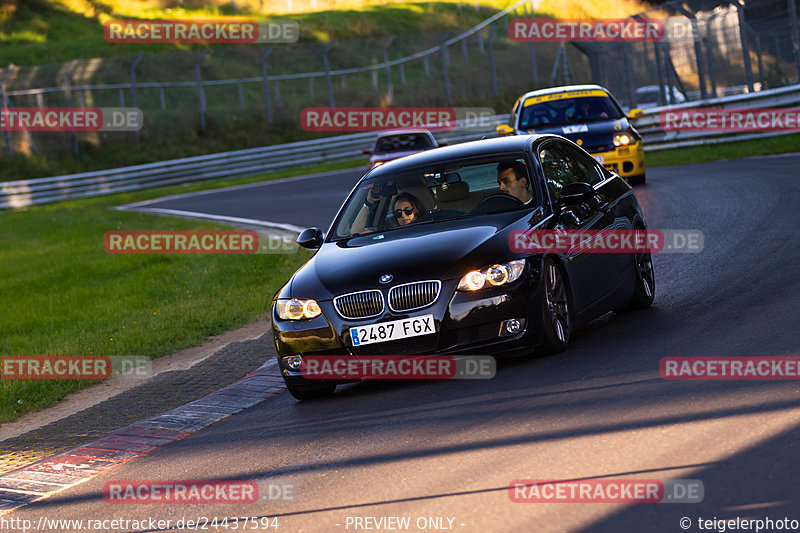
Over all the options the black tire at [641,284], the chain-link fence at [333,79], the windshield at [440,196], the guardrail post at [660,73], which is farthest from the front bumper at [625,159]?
the windshield at [440,196]

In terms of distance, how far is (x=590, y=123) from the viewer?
18719 mm

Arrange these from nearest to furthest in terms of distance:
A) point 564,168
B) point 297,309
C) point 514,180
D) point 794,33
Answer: point 297,309 → point 514,180 → point 564,168 → point 794,33

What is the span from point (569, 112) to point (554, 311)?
39.5ft

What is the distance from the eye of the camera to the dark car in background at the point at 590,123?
18.2m

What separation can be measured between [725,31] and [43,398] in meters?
19.1

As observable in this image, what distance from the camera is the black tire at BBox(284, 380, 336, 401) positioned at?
298 inches

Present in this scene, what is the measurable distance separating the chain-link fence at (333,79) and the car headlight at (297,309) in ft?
64.8

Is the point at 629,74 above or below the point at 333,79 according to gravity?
below

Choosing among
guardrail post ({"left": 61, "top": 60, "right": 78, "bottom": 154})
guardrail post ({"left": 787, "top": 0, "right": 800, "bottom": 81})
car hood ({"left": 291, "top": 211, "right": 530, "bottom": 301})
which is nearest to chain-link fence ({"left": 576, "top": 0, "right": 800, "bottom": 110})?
guardrail post ({"left": 787, "top": 0, "right": 800, "bottom": 81})

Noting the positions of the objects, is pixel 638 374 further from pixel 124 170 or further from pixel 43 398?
pixel 124 170

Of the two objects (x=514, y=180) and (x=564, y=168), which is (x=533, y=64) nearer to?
(x=564, y=168)

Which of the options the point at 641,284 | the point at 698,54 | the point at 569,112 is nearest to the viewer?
the point at 641,284

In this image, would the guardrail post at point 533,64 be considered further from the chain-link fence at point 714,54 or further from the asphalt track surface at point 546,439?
the asphalt track surface at point 546,439

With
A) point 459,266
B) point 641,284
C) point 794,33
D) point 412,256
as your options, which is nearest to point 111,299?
point 641,284
